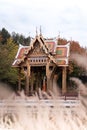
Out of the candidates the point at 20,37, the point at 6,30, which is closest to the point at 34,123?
the point at 6,30

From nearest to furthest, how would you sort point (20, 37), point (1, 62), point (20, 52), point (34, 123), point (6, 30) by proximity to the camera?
point (34, 123), point (20, 52), point (1, 62), point (6, 30), point (20, 37)

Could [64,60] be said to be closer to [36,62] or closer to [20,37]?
[36,62]

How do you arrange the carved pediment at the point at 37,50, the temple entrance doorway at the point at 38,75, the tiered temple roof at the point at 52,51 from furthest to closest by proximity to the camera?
the temple entrance doorway at the point at 38,75
the carved pediment at the point at 37,50
the tiered temple roof at the point at 52,51

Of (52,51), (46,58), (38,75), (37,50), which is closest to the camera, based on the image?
(52,51)

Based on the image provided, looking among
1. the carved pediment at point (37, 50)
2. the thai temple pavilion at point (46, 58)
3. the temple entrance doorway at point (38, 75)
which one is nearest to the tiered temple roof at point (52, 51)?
the thai temple pavilion at point (46, 58)

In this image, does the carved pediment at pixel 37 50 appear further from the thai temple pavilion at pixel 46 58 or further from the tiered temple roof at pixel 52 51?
the tiered temple roof at pixel 52 51

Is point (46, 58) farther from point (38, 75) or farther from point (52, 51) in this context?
point (38, 75)

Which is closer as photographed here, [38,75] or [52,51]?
[52,51]

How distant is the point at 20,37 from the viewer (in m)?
86.1

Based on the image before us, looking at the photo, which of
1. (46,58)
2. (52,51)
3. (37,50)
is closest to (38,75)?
(37,50)

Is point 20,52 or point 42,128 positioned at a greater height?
point 42,128

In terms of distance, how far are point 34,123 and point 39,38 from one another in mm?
21538

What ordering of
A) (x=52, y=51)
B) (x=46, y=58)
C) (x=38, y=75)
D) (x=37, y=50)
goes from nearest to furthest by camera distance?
(x=52, y=51)
(x=46, y=58)
(x=37, y=50)
(x=38, y=75)

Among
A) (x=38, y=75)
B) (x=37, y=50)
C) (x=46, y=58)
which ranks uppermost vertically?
(x=37, y=50)
